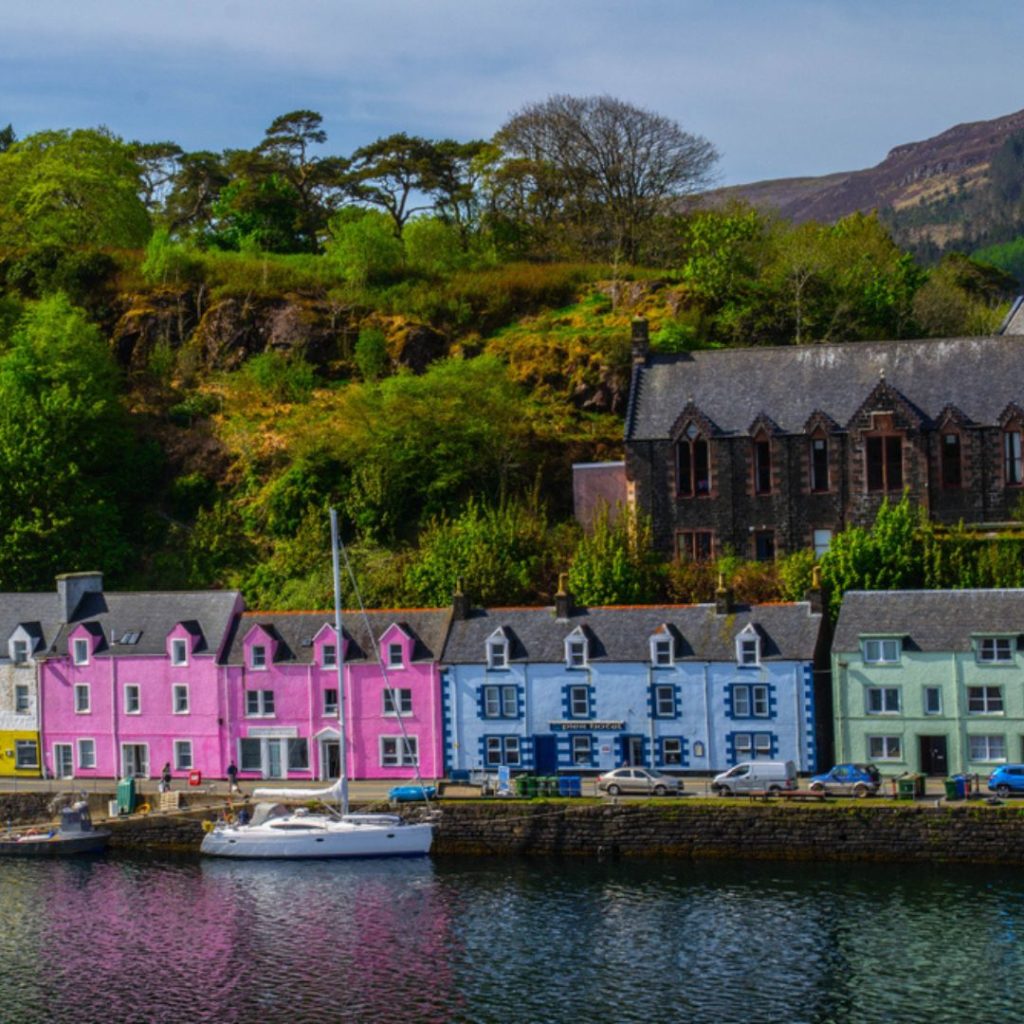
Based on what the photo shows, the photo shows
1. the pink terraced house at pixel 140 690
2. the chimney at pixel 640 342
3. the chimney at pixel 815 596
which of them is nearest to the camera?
the chimney at pixel 815 596

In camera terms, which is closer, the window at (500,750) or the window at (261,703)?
the window at (500,750)

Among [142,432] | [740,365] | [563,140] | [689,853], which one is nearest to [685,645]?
[689,853]

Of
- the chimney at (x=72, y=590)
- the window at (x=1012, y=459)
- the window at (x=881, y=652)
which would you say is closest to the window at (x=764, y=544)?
the window at (x=1012, y=459)

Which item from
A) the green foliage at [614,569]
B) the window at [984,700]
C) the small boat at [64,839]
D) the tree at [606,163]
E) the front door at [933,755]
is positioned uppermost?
the tree at [606,163]

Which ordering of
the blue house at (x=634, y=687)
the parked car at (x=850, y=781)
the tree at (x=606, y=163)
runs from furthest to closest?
the tree at (x=606, y=163), the blue house at (x=634, y=687), the parked car at (x=850, y=781)

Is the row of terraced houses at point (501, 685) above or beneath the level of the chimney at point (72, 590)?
beneath

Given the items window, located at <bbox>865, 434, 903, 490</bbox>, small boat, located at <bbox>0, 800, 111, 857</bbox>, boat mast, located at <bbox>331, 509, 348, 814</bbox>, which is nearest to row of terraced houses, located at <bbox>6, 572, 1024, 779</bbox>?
boat mast, located at <bbox>331, 509, 348, 814</bbox>

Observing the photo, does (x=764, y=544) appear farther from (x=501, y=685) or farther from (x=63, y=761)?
(x=63, y=761)

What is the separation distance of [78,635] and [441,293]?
39611mm

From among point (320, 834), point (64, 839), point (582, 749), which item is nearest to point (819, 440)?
point (582, 749)

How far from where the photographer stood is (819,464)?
255 feet

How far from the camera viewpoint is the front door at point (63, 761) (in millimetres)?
72062

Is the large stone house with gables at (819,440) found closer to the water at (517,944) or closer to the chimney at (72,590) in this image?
the water at (517,944)

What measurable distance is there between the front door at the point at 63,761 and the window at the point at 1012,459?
43.1m
